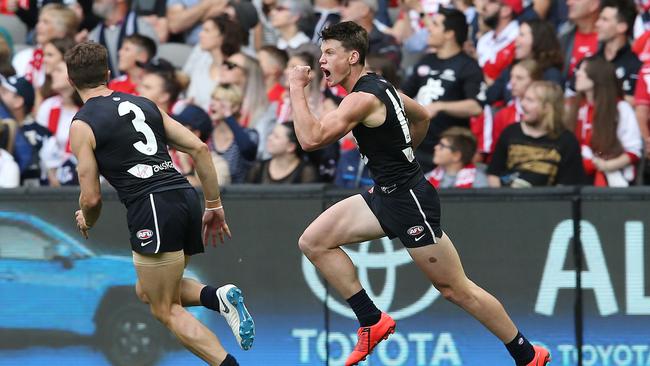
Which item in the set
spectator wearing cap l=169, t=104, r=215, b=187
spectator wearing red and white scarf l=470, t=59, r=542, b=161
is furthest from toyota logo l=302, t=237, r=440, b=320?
spectator wearing cap l=169, t=104, r=215, b=187

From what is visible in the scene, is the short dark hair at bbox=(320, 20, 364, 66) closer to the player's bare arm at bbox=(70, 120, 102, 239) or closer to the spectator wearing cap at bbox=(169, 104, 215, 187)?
the player's bare arm at bbox=(70, 120, 102, 239)

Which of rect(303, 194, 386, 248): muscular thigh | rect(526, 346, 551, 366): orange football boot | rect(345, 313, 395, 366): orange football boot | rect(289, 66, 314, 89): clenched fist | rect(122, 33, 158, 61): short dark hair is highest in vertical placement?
rect(289, 66, 314, 89): clenched fist

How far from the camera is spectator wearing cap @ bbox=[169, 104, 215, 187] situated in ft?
37.1

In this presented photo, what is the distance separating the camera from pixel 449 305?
10047 millimetres

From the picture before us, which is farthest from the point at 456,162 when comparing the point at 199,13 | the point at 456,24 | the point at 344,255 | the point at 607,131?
the point at 199,13

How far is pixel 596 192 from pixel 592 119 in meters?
1.22

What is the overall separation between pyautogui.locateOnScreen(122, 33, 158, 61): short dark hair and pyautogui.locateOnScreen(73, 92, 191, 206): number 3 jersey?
4.49 m

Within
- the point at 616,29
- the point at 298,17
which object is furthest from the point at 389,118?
the point at 298,17

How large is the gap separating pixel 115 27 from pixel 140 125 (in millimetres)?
5515

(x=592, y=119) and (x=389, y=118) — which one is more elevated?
(x=389, y=118)

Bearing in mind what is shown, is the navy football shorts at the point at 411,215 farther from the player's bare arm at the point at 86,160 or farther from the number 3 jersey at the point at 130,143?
the player's bare arm at the point at 86,160

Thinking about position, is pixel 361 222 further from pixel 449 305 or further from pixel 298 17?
pixel 298 17

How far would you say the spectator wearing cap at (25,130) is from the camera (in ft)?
37.8

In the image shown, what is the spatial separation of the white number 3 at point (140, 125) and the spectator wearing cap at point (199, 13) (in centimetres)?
491
